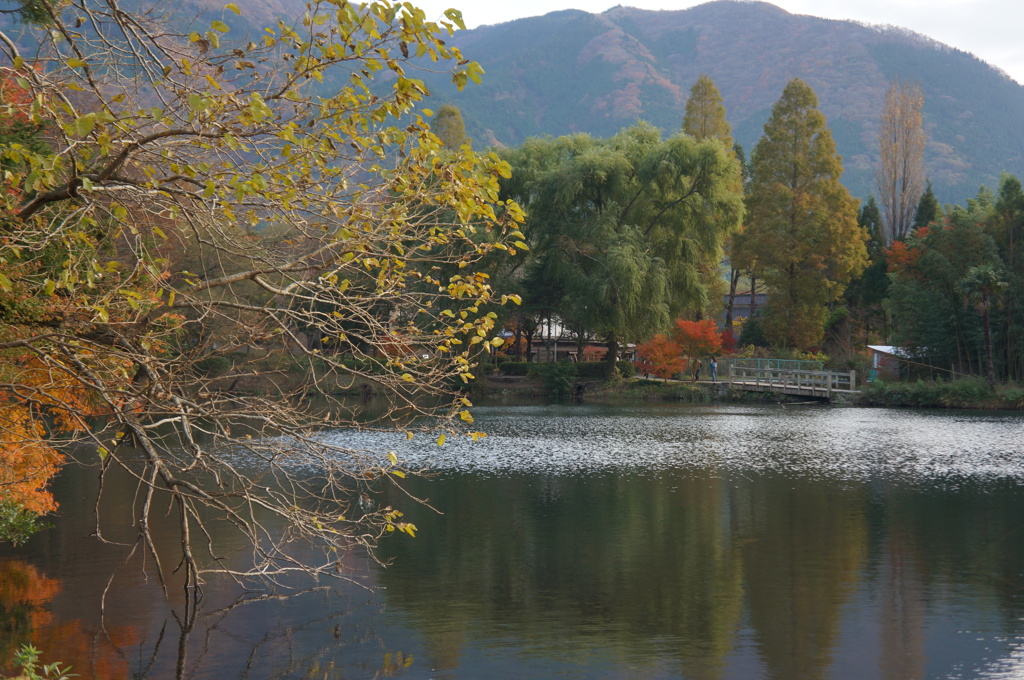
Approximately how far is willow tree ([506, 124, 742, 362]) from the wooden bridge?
470cm

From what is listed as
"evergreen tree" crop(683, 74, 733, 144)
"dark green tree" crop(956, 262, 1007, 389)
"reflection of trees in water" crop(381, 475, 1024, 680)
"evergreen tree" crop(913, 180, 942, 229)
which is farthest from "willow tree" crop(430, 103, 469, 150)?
"reflection of trees in water" crop(381, 475, 1024, 680)

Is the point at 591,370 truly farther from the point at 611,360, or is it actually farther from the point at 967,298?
the point at 967,298

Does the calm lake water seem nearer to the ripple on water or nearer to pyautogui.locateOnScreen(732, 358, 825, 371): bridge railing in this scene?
the ripple on water

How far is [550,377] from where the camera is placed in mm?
40688

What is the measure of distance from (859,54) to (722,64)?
2504 cm

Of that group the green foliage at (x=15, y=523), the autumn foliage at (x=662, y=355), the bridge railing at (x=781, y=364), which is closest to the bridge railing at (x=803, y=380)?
the bridge railing at (x=781, y=364)

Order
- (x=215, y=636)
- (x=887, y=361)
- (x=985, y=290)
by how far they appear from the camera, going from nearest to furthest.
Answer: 1. (x=215, y=636)
2. (x=985, y=290)
3. (x=887, y=361)

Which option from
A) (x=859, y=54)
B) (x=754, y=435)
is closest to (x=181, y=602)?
(x=754, y=435)

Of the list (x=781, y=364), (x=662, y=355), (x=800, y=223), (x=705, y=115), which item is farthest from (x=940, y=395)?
(x=705, y=115)

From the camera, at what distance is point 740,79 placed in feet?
529

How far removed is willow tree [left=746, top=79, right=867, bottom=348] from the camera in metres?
42.8

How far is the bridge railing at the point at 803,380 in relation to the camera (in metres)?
37.1

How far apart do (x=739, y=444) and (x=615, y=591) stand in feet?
45.8

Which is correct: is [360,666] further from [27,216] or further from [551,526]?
[551,526]
